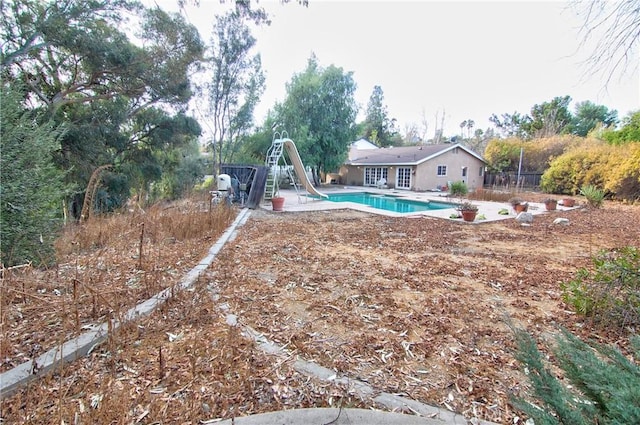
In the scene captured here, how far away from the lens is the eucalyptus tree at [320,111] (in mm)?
20047

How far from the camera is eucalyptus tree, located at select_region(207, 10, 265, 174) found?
1780 cm

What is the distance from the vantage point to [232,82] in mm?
19266

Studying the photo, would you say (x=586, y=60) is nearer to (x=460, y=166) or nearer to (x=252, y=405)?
(x=252, y=405)

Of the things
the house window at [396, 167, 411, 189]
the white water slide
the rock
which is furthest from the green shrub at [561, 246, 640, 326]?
the house window at [396, 167, 411, 189]

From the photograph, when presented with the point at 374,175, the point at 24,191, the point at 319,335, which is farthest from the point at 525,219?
the point at 374,175

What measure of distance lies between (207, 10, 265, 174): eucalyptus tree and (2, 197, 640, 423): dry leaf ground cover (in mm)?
14969

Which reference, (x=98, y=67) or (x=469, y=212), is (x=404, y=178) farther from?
(x=98, y=67)

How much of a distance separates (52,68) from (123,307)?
12.0m

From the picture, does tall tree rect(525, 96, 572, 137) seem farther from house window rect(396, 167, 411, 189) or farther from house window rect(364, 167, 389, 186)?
house window rect(364, 167, 389, 186)

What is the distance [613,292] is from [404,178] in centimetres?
1908

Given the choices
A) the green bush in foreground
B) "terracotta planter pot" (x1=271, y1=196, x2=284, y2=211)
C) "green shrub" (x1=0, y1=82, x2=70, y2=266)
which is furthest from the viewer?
"terracotta planter pot" (x1=271, y1=196, x2=284, y2=211)

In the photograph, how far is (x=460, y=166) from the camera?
21906mm

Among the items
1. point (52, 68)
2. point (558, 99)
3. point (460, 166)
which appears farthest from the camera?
point (558, 99)

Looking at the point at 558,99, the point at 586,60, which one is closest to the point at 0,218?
the point at 586,60
